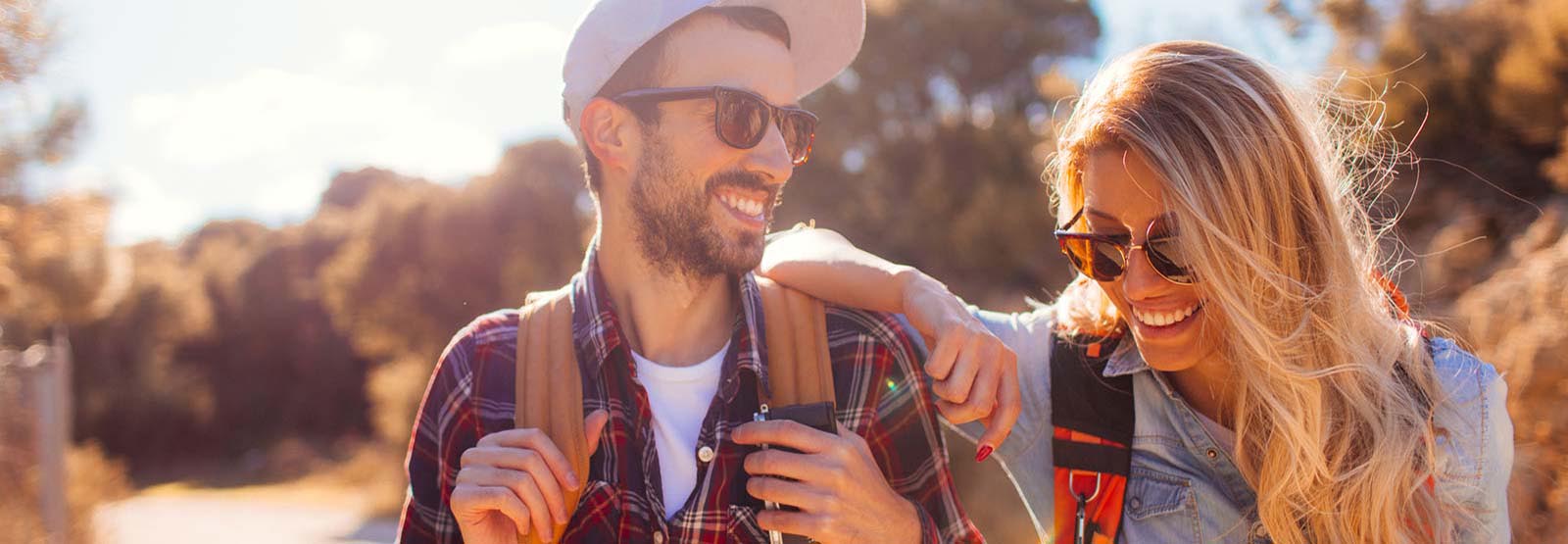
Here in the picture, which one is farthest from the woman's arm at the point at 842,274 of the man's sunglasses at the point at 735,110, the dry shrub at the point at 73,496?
the dry shrub at the point at 73,496

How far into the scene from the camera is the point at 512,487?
1943 mm

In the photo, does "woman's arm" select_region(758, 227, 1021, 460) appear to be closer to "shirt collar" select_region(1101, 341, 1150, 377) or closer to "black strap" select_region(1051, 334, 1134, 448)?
"black strap" select_region(1051, 334, 1134, 448)

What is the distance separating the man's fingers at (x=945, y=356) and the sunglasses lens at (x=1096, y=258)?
54 centimetres

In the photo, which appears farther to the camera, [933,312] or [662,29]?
[662,29]

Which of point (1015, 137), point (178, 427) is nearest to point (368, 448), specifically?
point (178, 427)

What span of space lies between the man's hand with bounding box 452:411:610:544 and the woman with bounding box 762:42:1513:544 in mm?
801

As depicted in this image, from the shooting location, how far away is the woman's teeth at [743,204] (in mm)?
2496

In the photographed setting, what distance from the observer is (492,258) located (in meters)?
22.3

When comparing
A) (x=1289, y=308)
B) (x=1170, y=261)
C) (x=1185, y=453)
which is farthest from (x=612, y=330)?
(x=1289, y=308)

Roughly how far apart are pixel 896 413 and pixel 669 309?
588 mm

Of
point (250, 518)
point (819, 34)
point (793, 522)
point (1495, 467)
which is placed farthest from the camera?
point (250, 518)

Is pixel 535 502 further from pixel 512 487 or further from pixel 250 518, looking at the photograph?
pixel 250 518

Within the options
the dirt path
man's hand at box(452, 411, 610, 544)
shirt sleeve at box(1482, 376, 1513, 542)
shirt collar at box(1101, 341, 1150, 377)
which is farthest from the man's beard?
the dirt path

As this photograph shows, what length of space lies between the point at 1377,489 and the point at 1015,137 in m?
11.4
